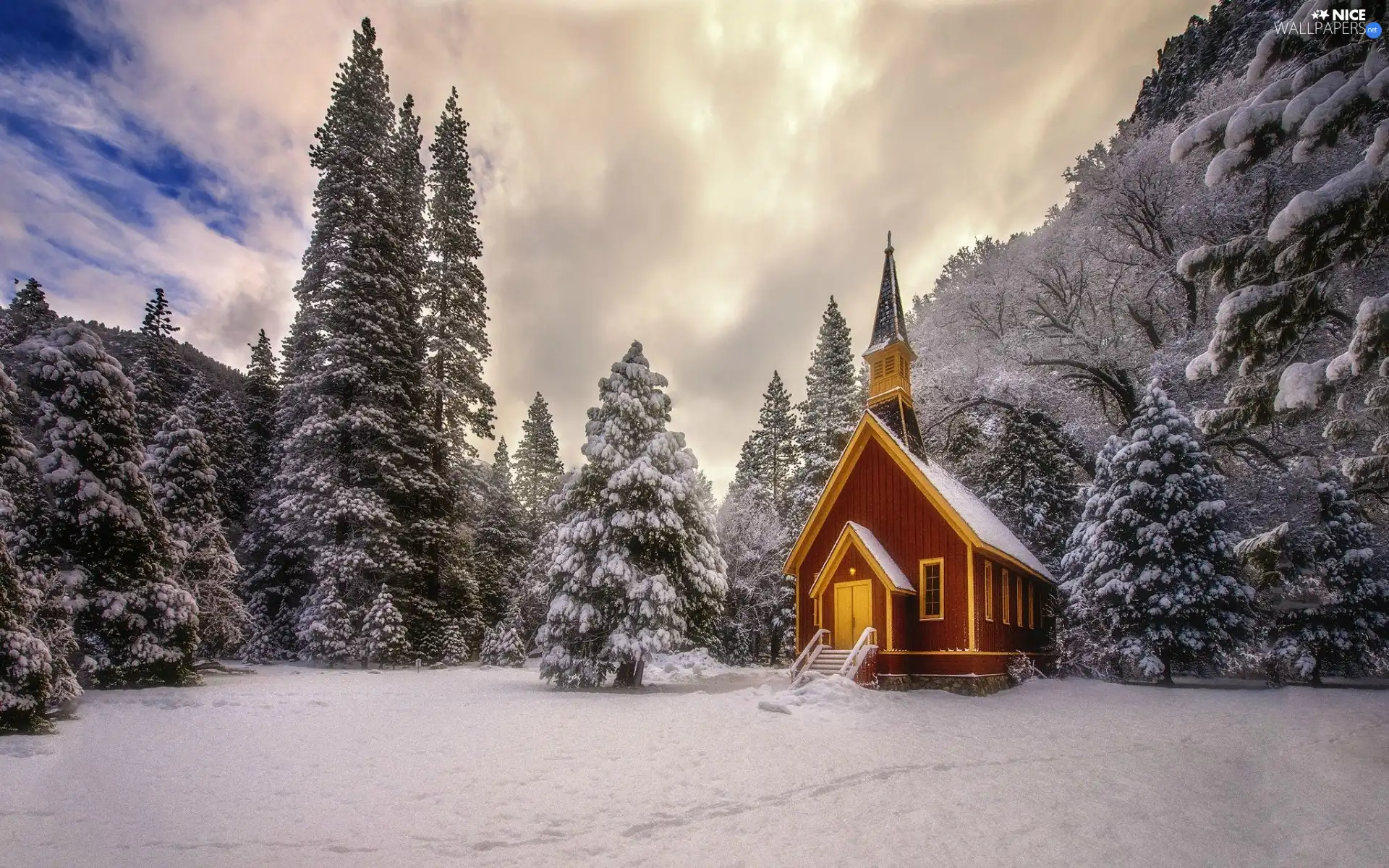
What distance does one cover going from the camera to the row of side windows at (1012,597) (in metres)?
15.2

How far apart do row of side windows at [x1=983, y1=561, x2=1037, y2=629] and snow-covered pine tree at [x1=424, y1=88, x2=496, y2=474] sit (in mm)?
19129

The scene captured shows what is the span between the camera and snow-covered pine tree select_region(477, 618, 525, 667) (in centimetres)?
2378

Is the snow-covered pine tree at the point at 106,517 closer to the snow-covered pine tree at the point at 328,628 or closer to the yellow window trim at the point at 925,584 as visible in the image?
the snow-covered pine tree at the point at 328,628

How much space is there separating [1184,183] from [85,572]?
29.7m

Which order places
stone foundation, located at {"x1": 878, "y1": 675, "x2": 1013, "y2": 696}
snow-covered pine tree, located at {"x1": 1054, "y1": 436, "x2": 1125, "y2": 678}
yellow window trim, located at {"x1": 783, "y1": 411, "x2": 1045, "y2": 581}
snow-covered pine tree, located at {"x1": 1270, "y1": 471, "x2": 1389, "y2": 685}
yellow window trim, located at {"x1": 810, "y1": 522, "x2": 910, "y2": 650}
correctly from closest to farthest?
snow-covered pine tree, located at {"x1": 1270, "y1": 471, "x2": 1389, "y2": 685}
stone foundation, located at {"x1": 878, "y1": 675, "x2": 1013, "y2": 696}
yellow window trim, located at {"x1": 783, "y1": 411, "x2": 1045, "y2": 581}
yellow window trim, located at {"x1": 810, "y1": 522, "x2": 910, "y2": 650}
snow-covered pine tree, located at {"x1": 1054, "y1": 436, "x2": 1125, "y2": 678}

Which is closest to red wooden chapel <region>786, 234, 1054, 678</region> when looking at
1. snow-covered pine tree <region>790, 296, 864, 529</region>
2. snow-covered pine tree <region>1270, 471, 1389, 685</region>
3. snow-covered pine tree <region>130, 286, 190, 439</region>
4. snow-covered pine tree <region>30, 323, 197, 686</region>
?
snow-covered pine tree <region>1270, 471, 1389, 685</region>

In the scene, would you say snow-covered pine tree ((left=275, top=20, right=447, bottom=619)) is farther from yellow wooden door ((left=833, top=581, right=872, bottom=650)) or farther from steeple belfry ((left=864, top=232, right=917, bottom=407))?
steeple belfry ((left=864, top=232, right=917, bottom=407))

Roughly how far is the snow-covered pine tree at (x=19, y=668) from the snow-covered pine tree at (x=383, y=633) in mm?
11264

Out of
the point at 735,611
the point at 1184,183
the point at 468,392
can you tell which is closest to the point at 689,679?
the point at 735,611

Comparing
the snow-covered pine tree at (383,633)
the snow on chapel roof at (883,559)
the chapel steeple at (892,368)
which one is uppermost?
the chapel steeple at (892,368)

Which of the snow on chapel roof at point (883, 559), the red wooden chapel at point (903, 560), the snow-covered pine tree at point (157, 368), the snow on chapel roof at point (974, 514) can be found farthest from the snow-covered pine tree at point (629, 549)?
the snow-covered pine tree at point (157, 368)

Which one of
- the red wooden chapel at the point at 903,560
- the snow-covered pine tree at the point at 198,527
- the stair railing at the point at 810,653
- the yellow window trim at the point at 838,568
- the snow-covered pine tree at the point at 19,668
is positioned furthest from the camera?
the snow-covered pine tree at the point at 198,527

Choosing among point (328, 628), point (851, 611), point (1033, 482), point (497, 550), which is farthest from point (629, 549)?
point (497, 550)

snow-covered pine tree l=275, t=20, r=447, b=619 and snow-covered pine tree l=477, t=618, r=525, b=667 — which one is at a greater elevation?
snow-covered pine tree l=275, t=20, r=447, b=619
